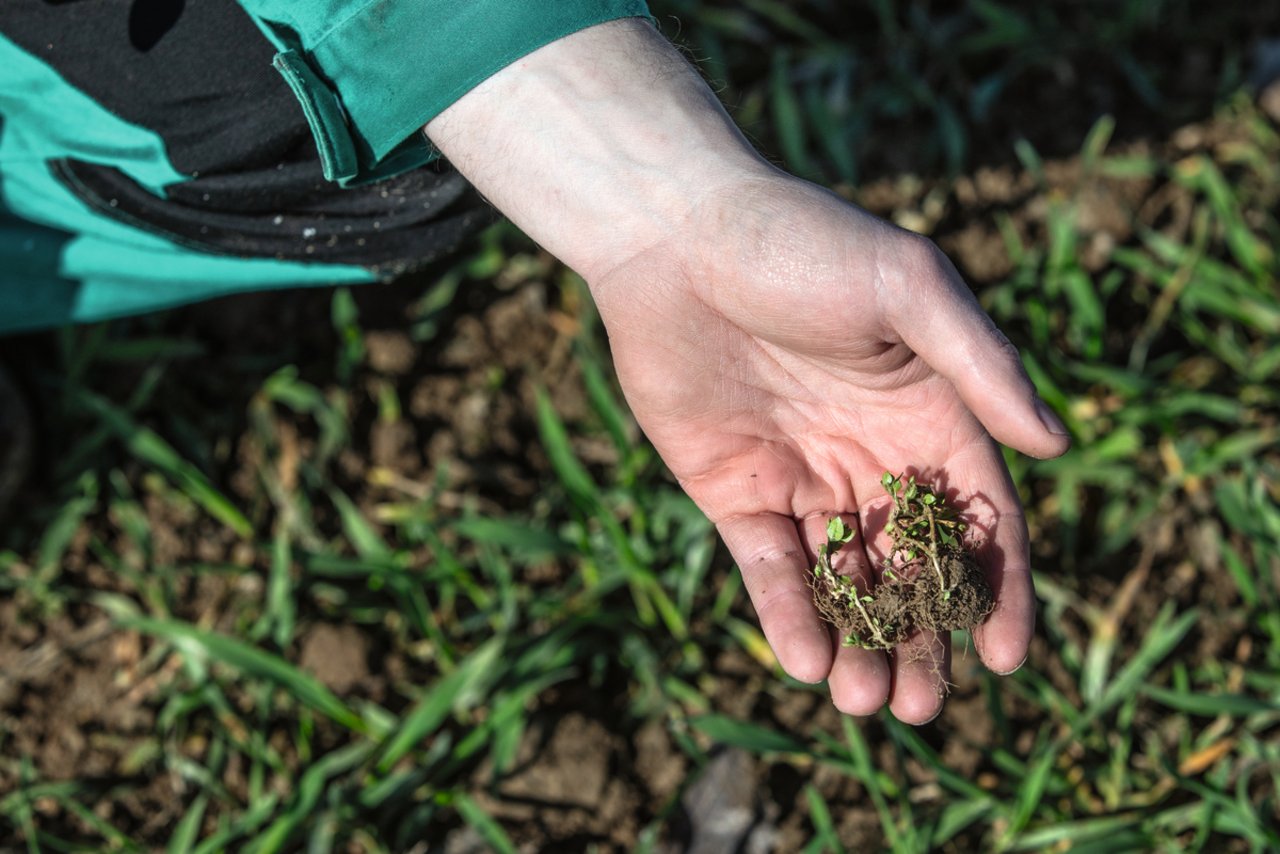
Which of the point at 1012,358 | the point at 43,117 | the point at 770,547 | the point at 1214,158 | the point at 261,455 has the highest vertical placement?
the point at 43,117

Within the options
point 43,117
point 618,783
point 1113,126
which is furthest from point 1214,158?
point 43,117

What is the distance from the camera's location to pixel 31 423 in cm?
270

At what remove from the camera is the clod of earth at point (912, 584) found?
5.72ft

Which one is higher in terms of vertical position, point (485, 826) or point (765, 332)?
point (765, 332)

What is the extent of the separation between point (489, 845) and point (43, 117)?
5.28 ft

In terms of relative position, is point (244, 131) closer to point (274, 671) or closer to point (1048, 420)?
point (274, 671)

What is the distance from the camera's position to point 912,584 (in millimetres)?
1789

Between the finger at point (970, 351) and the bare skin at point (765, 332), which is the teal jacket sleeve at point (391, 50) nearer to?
the bare skin at point (765, 332)

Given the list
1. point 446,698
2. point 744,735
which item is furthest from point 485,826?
point 744,735

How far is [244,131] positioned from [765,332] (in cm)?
90

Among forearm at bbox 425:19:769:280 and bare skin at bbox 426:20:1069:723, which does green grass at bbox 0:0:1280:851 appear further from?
forearm at bbox 425:19:769:280

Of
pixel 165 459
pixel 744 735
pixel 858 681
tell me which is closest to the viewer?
pixel 858 681

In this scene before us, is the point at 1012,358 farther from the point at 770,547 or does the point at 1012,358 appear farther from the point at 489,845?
the point at 489,845

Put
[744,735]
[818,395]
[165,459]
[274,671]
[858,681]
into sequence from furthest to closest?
[165,459], [274,671], [744,735], [818,395], [858,681]
